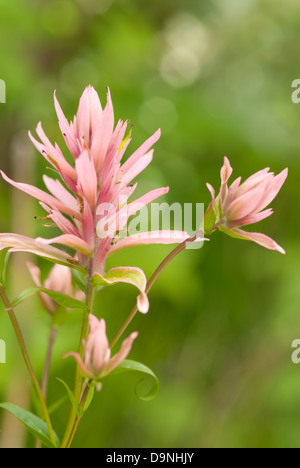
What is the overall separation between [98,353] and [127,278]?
Answer: 0.04m

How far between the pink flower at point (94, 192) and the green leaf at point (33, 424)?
10cm

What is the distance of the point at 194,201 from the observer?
1.21 metres

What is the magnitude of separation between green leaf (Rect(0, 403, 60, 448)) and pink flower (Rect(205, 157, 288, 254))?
6.0 inches

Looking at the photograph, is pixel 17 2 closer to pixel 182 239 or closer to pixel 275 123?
pixel 275 123

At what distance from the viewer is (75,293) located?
0.40m

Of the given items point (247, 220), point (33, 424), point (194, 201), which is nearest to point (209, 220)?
point (247, 220)

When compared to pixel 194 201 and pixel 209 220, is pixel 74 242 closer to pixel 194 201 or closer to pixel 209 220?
pixel 209 220

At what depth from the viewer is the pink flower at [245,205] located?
1.00 feet

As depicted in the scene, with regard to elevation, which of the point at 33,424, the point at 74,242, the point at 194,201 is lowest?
the point at 33,424

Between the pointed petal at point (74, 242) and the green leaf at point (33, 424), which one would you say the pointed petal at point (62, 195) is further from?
the green leaf at point (33, 424)

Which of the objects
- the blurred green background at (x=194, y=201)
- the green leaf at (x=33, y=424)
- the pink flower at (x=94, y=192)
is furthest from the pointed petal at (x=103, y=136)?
the blurred green background at (x=194, y=201)

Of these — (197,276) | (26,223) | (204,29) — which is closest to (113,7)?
(204,29)

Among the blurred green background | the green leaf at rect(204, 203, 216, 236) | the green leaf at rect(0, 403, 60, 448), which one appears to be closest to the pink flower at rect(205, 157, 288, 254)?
the green leaf at rect(204, 203, 216, 236)
